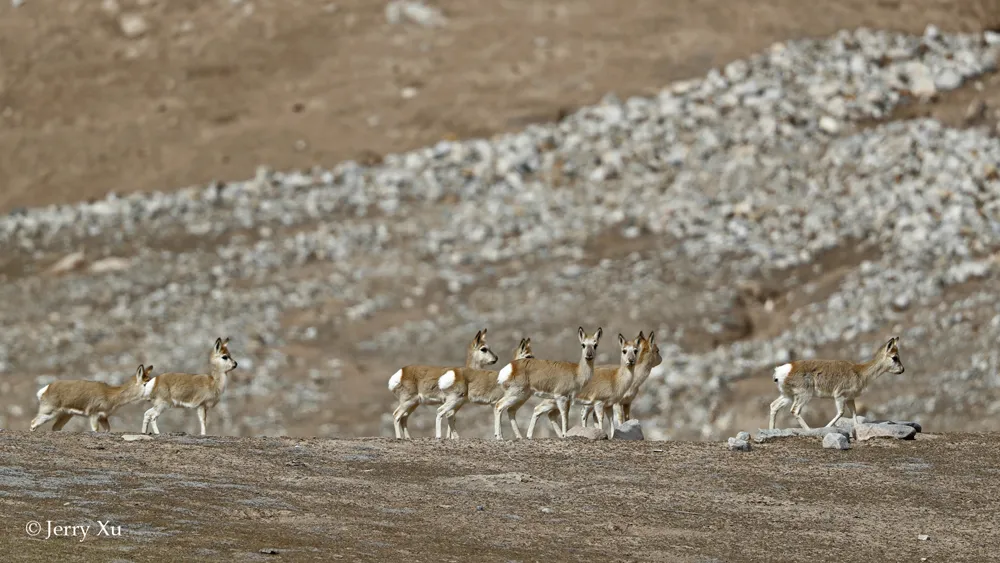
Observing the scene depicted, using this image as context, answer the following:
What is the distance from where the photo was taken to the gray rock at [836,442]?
20.1 m

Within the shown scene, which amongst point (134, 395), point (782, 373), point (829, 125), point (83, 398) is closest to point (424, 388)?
point (134, 395)

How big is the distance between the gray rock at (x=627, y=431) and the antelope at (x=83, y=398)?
5.39 metres

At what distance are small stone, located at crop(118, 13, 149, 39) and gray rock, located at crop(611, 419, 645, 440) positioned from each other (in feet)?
110

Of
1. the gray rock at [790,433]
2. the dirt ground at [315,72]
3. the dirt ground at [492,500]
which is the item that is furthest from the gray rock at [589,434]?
the dirt ground at [315,72]

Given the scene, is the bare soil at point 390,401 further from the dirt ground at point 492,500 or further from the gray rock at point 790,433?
the gray rock at point 790,433

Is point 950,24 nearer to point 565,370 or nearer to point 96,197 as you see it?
point 96,197

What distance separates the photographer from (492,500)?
659 inches

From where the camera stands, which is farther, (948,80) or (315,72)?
(315,72)

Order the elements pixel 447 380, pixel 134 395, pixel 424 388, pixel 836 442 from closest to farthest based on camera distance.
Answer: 1. pixel 836 442
2. pixel 447 380
3. pixel 134 395
4. pixel 424 388

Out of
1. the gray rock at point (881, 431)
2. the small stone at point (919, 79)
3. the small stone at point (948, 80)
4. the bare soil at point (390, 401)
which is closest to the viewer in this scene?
the bare soil at point (390, 401)

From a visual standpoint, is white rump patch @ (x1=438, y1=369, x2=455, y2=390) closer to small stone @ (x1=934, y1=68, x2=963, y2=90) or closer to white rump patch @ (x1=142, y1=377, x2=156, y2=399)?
white rump patch @ (x1=142, y1=377, x2=156, y2=399)

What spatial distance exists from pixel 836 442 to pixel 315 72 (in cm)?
3104

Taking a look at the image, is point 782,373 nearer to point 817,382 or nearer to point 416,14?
point 817,382

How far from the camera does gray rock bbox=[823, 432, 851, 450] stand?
20.1 m
